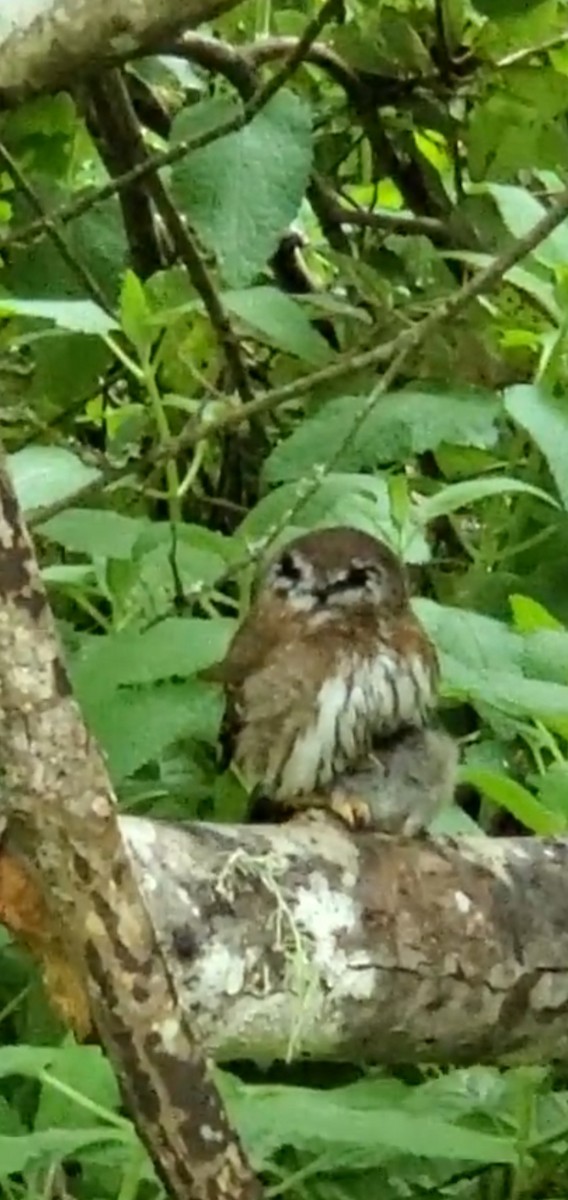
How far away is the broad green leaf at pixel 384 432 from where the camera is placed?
167 cm

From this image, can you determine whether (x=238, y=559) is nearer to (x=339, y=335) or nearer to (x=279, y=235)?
(x=279, y=235)

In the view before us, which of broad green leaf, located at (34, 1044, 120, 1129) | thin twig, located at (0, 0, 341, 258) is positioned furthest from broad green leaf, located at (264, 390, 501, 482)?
broad green leaf, located at (34, 1044, 120, 1129)

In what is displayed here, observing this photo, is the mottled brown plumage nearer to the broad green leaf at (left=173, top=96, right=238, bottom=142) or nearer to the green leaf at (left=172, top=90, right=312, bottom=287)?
the green leaf at (left=172, top=90, right=312, bottom=287)

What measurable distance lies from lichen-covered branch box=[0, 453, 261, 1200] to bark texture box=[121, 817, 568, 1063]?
0.21 m

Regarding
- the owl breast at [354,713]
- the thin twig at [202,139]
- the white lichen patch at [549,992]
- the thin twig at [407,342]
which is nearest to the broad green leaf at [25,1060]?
the white lichen patch at [549,992]

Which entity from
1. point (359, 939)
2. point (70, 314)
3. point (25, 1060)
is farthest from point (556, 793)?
point (70, 314)

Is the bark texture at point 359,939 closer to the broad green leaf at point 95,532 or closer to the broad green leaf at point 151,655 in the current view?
the broad green leaf at point 151,655

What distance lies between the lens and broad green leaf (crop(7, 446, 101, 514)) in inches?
63.3

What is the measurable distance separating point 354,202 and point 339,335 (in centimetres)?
33

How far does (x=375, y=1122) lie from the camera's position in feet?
3.63

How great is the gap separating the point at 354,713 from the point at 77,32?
0.59 meters

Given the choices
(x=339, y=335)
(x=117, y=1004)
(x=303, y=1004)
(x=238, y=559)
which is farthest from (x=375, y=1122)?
(x=339, y=335)

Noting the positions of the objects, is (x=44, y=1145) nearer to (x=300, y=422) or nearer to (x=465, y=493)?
(x=465, y=493)

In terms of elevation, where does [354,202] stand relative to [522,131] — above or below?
below
